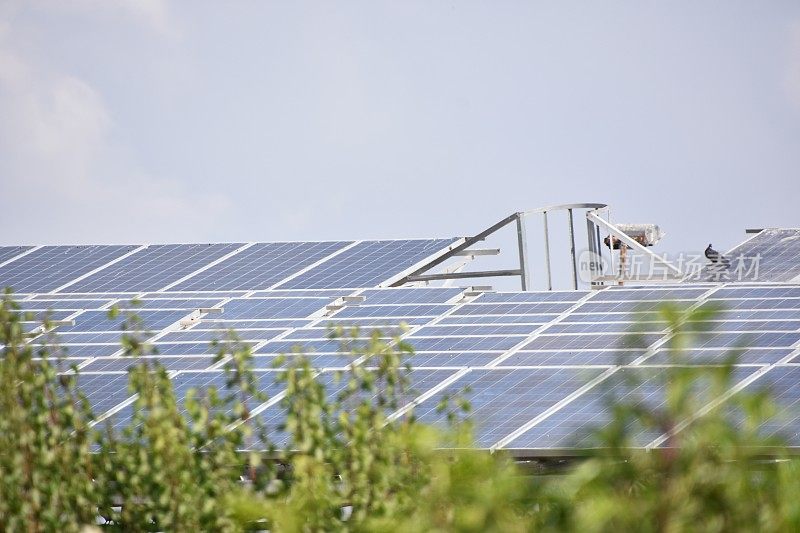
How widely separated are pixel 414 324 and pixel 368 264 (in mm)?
9940

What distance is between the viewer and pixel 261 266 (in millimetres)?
34344

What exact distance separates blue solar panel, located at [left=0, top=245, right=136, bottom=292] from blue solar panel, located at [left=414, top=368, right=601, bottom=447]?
16903 millimetres

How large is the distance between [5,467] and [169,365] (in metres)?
13.2

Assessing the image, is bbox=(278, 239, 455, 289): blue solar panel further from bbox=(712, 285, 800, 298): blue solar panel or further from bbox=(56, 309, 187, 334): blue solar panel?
bbox=(712, 285, 800, 298): blue solar panel

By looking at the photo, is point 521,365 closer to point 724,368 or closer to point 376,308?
point 376,308

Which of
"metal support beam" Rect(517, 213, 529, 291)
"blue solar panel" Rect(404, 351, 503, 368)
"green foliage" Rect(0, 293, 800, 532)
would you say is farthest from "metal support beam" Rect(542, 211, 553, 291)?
"green foliage" Rect(0, 293, 800, 532)

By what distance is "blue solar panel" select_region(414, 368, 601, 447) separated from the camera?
17436mm

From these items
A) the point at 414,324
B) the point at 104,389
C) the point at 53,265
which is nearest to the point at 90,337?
the point at 104,389

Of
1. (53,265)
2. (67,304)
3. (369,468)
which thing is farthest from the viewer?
(53,265)

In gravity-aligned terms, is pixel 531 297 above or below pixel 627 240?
below

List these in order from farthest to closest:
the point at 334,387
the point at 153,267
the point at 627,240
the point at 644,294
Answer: the point at 627,240, the point at 153,267, the point at 644,294, the point at 334,387

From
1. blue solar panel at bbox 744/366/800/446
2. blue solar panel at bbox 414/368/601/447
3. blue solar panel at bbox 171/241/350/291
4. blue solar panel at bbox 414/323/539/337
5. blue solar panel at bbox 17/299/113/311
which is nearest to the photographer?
blue solar panel at bbox 744/366/800/446

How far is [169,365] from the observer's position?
849 inches

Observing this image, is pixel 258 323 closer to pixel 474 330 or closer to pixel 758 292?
pixel 474 330
